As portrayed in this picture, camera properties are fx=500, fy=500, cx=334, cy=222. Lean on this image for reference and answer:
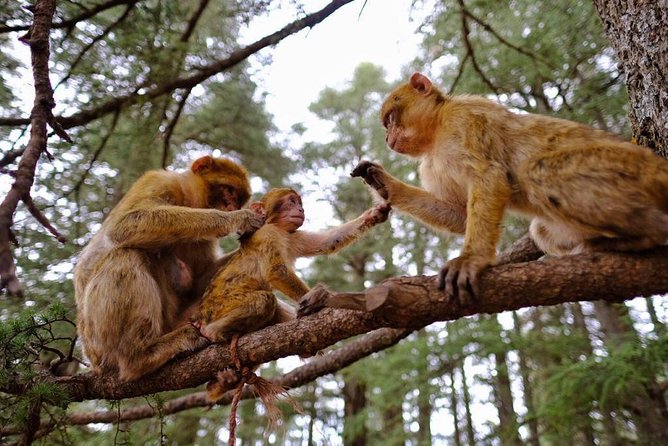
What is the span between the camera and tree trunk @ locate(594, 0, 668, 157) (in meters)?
3.30

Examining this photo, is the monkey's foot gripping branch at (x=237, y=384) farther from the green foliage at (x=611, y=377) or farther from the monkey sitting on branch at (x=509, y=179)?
the green foliage at (x=611, y=377)

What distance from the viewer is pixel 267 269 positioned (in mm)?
4254

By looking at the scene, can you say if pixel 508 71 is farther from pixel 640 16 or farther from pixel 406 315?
pixel 406 315

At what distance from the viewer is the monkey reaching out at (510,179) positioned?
2.88 m

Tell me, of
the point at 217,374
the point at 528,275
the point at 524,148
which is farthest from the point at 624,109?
the point at 217,374

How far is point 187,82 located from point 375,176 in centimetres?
243

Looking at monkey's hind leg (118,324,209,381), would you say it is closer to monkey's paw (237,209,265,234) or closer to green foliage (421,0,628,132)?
monkey's paw (237,209,265,234)

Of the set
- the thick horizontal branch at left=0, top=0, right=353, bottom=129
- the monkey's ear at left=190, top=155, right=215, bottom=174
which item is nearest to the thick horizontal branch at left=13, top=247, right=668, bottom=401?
the monkey's ear at left=190, top=155, right=215, bottom=174

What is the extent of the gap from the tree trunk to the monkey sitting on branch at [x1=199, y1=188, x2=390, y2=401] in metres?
2.04

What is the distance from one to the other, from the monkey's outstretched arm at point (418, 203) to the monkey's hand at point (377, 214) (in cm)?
16

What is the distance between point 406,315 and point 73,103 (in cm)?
462

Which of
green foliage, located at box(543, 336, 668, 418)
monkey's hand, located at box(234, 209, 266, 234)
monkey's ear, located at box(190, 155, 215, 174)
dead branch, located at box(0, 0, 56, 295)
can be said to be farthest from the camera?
green foliage, located at box(543, 336, 668, 418)

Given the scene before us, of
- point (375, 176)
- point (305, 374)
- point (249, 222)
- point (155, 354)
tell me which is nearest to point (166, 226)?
point (249, 222)

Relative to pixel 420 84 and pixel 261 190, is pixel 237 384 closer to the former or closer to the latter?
pixel 420 84
